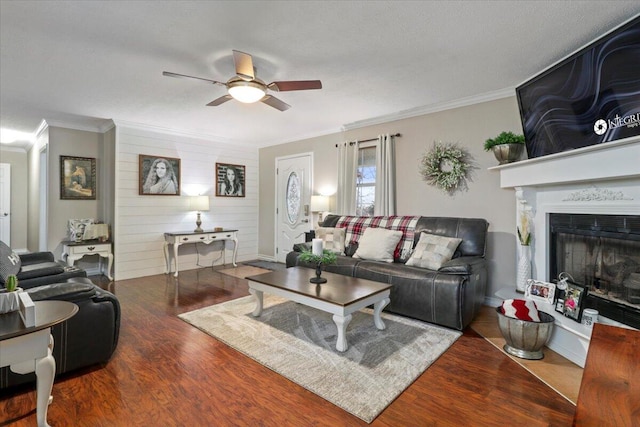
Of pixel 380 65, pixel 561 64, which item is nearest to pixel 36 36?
pixel 380 65

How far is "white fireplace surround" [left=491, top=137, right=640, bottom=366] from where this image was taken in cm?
222

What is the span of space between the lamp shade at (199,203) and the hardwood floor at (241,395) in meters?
3.12

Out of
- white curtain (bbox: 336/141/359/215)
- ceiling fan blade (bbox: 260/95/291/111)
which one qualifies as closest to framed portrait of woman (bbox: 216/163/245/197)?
white curtain (bbox: 336/141/359/215)

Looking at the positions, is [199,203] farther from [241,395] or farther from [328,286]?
[241,395]

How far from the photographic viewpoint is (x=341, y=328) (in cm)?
250

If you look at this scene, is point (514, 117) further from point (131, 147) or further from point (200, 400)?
point (131, 147)

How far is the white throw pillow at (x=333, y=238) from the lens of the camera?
4.32 m

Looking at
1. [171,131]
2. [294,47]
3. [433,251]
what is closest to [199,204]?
[171,131]

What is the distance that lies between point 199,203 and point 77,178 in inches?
76.0

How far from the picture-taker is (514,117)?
3566 mm

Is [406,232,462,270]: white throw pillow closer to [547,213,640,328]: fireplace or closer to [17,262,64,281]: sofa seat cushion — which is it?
[547,213,640,328]: fireplace

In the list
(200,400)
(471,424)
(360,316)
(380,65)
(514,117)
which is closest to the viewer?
(471,424)

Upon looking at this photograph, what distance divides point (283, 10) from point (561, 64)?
91.2 inches

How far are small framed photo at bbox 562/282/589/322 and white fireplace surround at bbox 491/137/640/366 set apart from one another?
56mm
